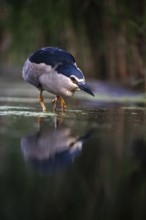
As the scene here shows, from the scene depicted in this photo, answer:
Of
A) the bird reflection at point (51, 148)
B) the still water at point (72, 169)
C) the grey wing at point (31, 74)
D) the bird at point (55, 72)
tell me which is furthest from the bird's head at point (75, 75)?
the bird reflection at point (51, 148)

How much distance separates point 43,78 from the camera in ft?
20.7

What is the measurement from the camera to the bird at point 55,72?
6031 mm

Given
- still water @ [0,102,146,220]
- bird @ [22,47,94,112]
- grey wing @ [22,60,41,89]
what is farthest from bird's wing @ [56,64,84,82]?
still water @ [0,102,146,220]

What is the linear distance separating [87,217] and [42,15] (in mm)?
7388

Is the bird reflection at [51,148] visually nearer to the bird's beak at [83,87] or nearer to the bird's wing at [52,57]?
the bird's beak at [83,87]

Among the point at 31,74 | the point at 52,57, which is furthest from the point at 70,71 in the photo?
the point at 31,74

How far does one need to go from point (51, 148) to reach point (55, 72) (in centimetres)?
247

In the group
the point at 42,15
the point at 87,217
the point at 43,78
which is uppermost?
the point at 42,15

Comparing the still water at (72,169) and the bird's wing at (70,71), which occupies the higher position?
the bird's wing at (70,71)

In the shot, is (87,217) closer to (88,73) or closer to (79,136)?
(79,136)

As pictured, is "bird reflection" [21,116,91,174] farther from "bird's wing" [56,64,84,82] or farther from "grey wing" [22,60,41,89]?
"grey wing" [22,60,41,89]

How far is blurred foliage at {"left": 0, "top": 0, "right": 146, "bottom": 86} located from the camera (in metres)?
8.91

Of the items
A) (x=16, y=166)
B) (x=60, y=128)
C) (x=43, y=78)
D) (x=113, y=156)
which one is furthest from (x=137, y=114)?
(x=16, y=166)

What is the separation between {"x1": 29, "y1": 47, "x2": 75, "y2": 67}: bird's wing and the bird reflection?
1445mm
